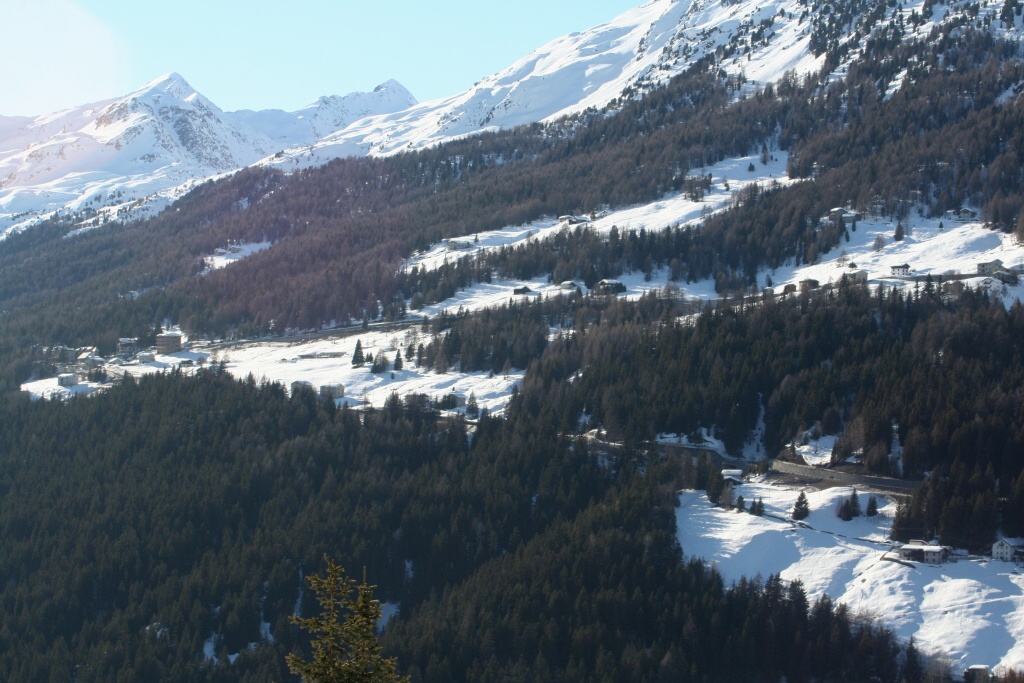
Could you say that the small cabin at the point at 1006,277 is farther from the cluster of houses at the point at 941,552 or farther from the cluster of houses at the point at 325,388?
the cluster of houses at the point at 325,388

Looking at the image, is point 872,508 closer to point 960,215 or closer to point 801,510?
point 801,510

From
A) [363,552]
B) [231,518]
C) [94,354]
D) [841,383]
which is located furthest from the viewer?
[94,354]

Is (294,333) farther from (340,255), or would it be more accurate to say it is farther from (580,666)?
(580,666)

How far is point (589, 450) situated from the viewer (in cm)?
9731

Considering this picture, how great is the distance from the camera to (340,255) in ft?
594

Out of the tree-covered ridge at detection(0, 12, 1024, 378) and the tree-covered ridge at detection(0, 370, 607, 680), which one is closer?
the tree-covered ridge at detection(0, 370, 607, 680)

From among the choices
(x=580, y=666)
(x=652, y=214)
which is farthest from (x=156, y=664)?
(x=652, y=214)

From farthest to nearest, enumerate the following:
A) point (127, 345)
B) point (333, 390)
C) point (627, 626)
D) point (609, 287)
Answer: point (127, 345) → point (609, 287) → point (333, 390) → point (627, 626)

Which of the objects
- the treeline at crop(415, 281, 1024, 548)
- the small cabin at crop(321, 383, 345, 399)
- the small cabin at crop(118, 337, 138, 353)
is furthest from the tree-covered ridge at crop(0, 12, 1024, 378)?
the small cabin at crop(321, 383, 345, 399)

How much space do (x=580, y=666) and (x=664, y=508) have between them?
18729mm

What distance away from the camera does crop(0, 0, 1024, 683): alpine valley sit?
244ft

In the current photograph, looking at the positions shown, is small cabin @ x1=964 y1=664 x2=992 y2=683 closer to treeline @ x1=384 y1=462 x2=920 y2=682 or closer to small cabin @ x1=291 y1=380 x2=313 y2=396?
treeline @ x1=384 y1=462 x2=920 y2=682

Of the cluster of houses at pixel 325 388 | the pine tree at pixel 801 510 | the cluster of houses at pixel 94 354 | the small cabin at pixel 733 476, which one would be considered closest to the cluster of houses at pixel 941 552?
the pine tree at pixel 801 510

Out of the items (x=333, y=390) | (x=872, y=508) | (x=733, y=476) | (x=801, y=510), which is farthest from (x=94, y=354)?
(x=872, y=508)
